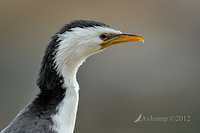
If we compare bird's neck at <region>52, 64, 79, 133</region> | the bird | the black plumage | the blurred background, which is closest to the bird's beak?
the bird

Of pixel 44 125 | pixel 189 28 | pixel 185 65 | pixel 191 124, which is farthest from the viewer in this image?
pixel 189 28

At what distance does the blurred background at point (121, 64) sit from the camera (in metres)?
5.52

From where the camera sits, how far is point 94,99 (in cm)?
562

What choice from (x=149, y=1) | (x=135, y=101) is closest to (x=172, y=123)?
(x=135, y=101)

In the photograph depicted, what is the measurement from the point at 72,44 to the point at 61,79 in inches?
9.4

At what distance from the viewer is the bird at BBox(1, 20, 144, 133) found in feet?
7.58

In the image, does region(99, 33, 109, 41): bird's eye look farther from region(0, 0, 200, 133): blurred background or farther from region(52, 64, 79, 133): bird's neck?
region(0, 0, 200, 133): blurred background

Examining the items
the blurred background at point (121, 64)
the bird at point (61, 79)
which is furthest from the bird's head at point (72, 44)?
the blurred background at point (121, 64)

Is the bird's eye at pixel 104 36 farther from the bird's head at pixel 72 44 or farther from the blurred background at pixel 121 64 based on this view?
the blurred background at pixel 121 64

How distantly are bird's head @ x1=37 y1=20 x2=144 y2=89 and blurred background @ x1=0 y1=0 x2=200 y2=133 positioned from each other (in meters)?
3.03

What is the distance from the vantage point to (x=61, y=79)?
2447mm

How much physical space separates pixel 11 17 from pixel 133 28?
7.07 feet

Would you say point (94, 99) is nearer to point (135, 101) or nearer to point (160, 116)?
point (135, 101)

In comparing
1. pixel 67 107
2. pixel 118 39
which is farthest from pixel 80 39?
pixel 67 107
